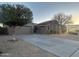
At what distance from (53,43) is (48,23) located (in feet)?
1.06

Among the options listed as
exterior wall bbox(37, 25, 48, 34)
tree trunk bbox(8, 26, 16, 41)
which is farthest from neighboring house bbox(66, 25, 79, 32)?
tree trunk bbox(8, 26, 16, 41)

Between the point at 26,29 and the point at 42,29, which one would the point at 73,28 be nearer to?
the point at 42,29

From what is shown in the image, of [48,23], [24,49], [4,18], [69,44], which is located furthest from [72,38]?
[4,18]

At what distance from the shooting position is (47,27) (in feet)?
16.4

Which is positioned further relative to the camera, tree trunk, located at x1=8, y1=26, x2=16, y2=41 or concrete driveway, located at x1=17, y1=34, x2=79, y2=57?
tree trunk, located at x1=8, y1=26, x2=16, y2=41

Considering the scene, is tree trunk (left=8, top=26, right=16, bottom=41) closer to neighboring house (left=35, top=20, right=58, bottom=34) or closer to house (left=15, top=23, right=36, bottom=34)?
house (left=15, top=23, right=36, bottom=34)

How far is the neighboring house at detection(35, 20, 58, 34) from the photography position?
497 centimetres

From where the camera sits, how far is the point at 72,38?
193 inches

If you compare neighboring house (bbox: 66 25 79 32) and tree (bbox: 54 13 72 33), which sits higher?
tree (bbox: 54 13 72 33)

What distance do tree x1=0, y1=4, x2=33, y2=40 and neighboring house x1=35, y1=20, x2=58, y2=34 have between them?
177 millimetres

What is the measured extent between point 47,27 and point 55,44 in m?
0.30

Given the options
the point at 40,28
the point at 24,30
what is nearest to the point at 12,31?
the point at 24,30

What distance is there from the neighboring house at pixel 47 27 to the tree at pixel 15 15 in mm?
177

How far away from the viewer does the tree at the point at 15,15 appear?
4922 millimetres
